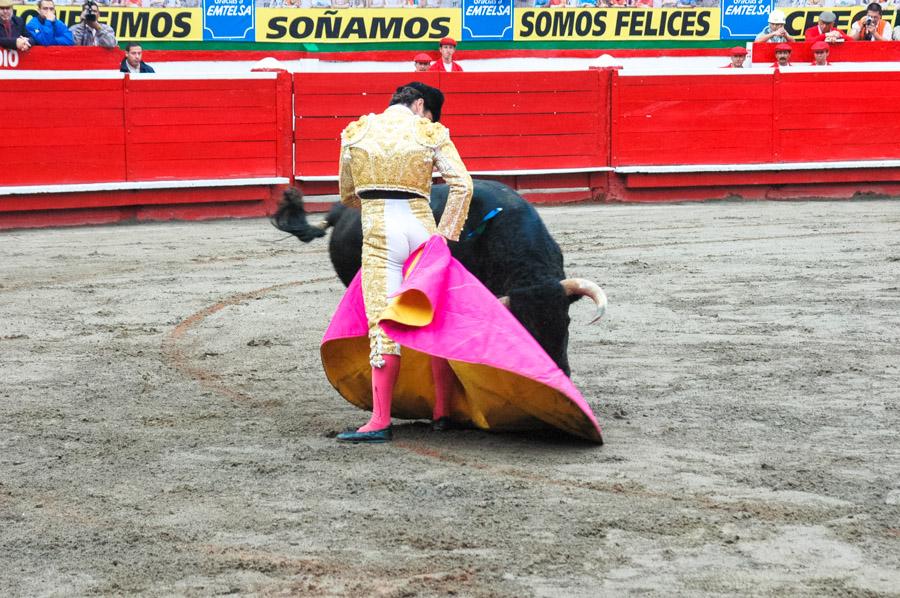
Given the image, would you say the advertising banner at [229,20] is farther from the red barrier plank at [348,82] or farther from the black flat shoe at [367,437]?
the black flat shoe at [367,437]

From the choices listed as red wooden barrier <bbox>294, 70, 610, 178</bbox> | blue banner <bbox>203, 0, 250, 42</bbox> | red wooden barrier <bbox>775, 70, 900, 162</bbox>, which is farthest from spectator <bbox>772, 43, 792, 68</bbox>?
blue banner <bbox>203, 0, 250, 42</bbox>

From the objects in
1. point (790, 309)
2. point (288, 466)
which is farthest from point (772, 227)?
point (288, 466)

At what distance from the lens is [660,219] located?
364 inches

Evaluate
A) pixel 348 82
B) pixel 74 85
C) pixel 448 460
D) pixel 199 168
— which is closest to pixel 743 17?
A: pixel 348 82

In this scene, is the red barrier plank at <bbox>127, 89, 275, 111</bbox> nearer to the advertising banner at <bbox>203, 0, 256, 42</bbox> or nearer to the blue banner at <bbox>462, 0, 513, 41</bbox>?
the advertising banner at <bbox>203, 0, 256, 42</bbox>

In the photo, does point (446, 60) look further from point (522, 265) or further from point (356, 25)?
point (522, 265)

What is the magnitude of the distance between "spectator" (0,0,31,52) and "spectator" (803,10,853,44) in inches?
262

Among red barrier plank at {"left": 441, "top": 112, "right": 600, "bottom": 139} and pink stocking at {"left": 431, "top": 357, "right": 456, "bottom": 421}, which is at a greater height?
red barrier plank at {"left": 441, "top": 112, "right": 600, "bottom": 139}

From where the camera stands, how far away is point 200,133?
9.49m

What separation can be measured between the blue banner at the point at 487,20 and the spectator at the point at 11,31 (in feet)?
14.3

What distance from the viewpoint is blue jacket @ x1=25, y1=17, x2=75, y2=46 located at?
9.48 m

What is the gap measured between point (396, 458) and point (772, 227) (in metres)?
A: 5.74

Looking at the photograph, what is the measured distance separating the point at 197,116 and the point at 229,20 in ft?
8.40

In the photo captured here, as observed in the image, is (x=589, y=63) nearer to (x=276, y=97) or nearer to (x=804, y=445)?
(x=276, y=97)
